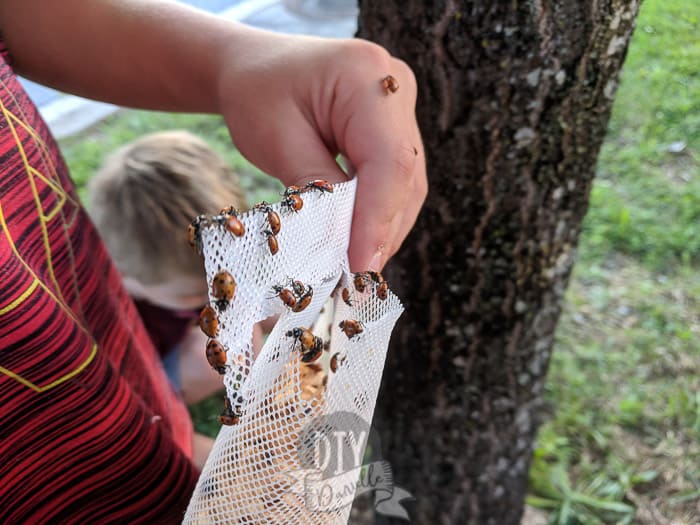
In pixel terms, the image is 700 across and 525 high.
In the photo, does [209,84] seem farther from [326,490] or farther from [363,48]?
[326,490]

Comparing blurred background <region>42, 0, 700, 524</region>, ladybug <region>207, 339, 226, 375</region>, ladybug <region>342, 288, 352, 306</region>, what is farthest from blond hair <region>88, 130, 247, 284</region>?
ladybug <region>207, 339, 226, 375</region>

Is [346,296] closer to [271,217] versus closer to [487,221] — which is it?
[271,217]

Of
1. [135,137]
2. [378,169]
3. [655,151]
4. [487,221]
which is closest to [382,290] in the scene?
[378,169]

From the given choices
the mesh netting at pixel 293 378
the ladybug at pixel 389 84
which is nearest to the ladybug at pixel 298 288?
the mesh netting at pixel 293 378

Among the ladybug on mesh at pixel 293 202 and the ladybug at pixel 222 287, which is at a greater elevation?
the ladybug on mesh at pixel 293 202

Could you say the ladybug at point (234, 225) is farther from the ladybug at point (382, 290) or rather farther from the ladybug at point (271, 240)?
the ladybug at point (382, 290)

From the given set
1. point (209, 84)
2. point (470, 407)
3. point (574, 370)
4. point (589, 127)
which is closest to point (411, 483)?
point (470, 407)
